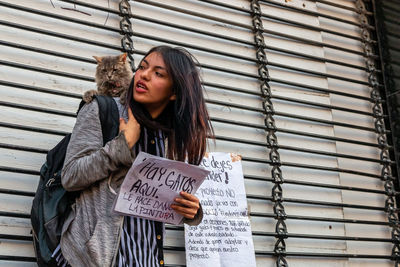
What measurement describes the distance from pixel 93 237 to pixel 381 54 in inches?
181

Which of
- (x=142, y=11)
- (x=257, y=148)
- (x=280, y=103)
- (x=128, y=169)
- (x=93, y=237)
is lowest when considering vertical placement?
(x=93, y=237)

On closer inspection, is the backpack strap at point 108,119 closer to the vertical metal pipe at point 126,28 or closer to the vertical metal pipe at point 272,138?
the vertical metal pipe at point 126,28

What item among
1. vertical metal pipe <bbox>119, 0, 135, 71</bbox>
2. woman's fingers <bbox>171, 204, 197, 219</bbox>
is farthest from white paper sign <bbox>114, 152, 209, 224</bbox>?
vertical metal pipe <bbox>119, 0, 135, 71</bbox>

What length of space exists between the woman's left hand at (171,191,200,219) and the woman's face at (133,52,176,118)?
Result: 48cm

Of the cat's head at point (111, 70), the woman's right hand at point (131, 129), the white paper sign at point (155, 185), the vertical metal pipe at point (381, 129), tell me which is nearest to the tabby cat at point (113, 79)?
the cat's head at point (111, 70)

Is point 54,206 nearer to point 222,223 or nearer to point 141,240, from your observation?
point 141,240

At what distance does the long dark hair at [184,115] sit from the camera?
9.20 feet

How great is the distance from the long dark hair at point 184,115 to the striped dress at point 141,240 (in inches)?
3.7

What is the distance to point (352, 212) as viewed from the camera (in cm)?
546

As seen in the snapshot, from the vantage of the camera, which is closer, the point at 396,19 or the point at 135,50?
Answer: the point at 135,50

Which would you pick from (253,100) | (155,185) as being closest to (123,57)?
(253,100)

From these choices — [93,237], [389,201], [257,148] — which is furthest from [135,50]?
[389,201]

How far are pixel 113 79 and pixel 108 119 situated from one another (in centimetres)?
121

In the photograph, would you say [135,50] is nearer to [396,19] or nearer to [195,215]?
[195,215]
